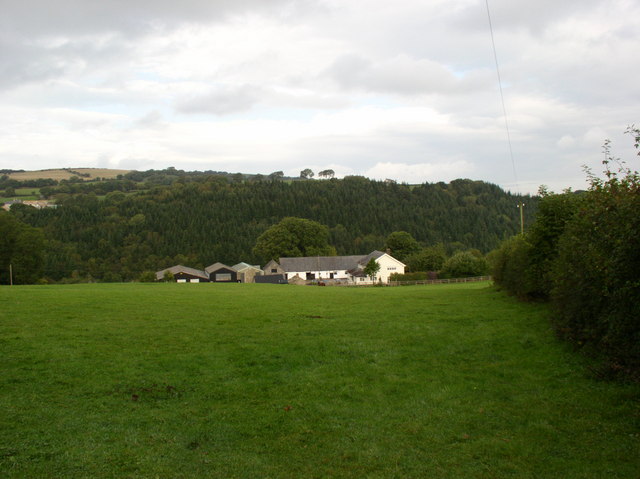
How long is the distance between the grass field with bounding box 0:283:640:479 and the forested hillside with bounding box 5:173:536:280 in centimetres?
10314

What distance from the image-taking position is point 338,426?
933 centimetres

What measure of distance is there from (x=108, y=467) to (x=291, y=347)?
8125mm

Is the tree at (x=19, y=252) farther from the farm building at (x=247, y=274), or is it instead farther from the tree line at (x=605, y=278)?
the tree line at (x=605, y=278)

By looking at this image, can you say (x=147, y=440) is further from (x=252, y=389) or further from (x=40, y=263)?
(x=40, y=263)

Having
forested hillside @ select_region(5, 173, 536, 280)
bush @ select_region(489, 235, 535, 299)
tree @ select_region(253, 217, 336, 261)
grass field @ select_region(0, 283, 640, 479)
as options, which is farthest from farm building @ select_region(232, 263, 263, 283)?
grass field @ select_region(0, 283, 640, 479)

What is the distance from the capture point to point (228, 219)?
161m

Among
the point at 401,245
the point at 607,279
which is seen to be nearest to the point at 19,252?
the point at 401,245

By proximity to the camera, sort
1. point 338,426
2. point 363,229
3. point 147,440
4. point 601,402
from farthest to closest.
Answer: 1. point 363,229
2. point 601,402
3. point 338,426
4. point 147,440

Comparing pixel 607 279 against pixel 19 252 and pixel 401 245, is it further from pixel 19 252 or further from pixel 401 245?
pixel 401 245

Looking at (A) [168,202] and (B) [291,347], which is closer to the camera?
(B) [291,347]

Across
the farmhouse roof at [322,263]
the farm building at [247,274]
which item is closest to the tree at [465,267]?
the farmhouse roof at [322,263]

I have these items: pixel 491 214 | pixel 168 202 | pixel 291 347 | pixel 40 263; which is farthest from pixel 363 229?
pixel 291 347

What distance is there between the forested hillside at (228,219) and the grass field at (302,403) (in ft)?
338

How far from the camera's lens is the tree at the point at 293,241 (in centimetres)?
11806
